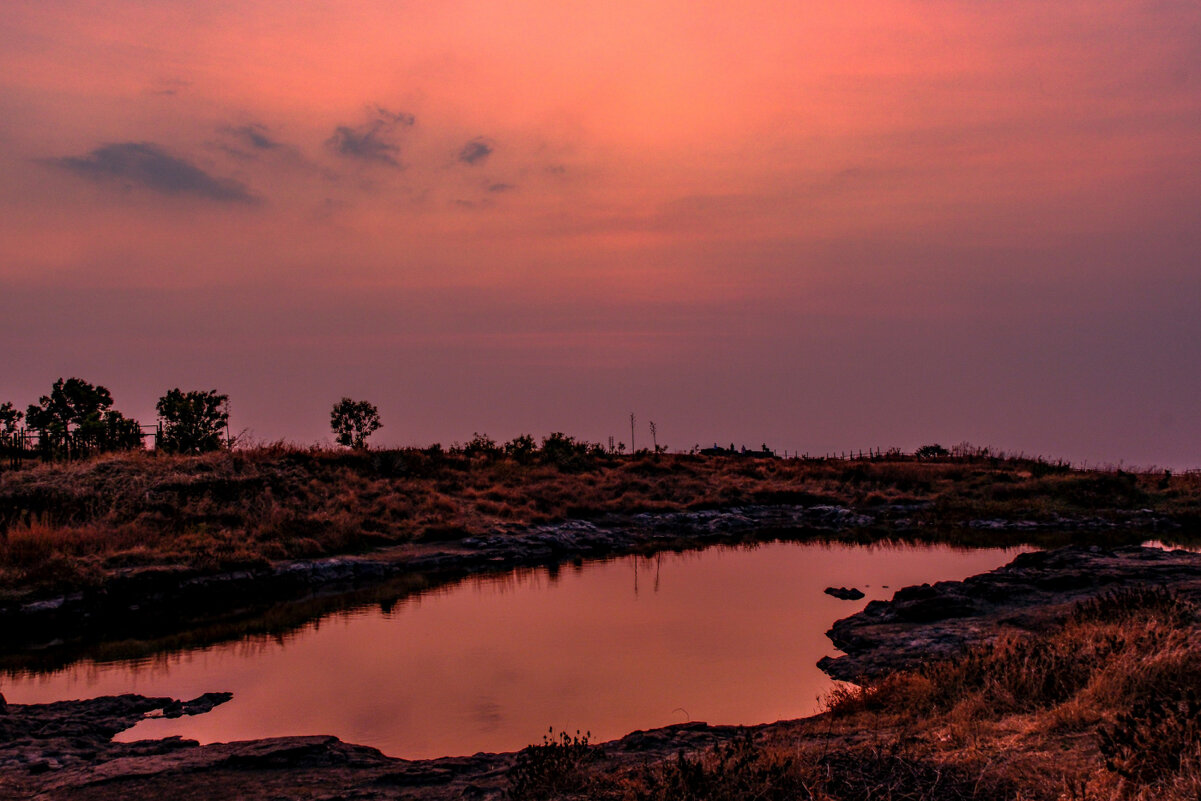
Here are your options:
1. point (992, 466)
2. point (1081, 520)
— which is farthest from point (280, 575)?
point (992, 466)

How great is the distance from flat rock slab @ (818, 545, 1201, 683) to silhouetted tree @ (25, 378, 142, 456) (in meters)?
35.2

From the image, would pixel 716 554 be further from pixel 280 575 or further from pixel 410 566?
pixel 280 575

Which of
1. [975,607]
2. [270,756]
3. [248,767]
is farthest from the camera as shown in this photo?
[975,607]

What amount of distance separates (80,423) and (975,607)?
148 ft

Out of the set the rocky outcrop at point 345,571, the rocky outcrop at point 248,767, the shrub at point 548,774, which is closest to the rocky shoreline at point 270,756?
the rocky outcrop at point 248,767

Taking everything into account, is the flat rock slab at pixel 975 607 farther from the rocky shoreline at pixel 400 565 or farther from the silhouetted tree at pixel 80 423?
the silhouetted tree at pixel 80 423

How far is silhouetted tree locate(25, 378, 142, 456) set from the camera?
38812mm

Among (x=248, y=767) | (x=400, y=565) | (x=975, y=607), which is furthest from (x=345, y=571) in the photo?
(x=975, y=607)

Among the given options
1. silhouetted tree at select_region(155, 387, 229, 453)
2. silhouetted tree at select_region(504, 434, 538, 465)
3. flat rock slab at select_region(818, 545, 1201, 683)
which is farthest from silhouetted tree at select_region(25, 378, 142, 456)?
flat rock slab at select_region(818, 545, 1201, 683)

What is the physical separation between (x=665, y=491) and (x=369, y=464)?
13.8 meters

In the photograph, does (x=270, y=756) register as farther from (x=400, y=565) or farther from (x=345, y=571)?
(x=400, y=565)

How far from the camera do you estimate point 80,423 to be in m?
44.6

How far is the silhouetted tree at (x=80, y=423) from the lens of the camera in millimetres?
38812

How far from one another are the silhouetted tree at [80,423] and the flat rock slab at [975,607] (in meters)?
35.2
